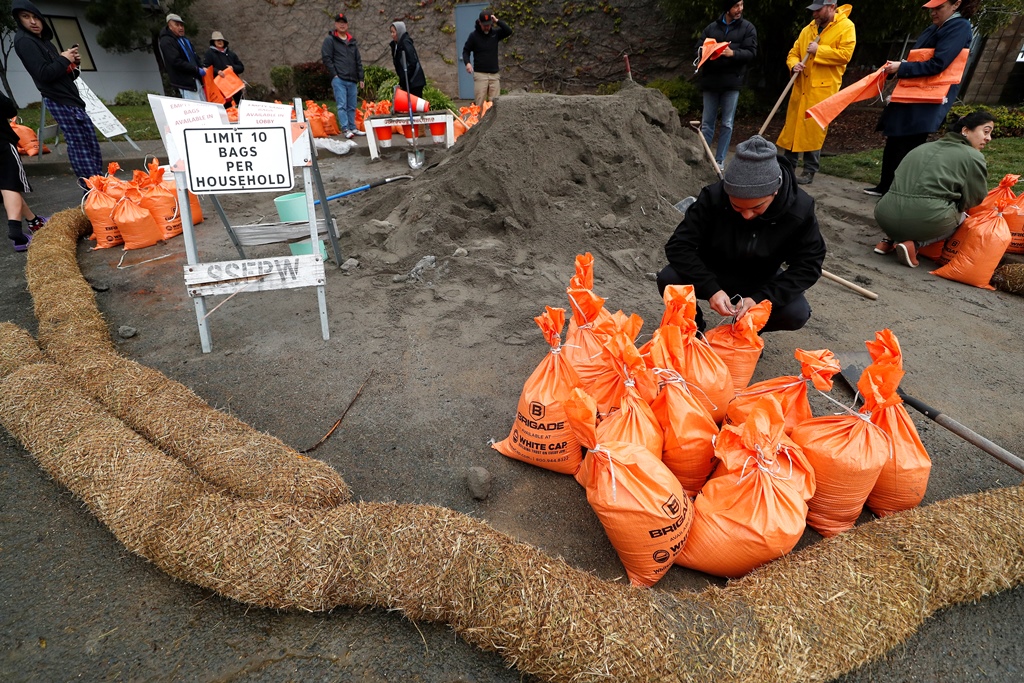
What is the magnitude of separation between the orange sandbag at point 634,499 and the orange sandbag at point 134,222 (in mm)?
5698

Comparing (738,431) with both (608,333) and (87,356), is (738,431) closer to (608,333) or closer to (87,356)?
(608,333)

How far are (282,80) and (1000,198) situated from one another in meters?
16.5

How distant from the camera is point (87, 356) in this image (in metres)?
3.20

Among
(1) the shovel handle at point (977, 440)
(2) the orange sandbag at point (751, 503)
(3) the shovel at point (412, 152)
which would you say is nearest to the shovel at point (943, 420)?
(1) the shovel handle at point (977, 440)

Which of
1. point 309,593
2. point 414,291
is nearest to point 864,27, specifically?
point 414,291

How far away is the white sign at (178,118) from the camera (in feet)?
11.0

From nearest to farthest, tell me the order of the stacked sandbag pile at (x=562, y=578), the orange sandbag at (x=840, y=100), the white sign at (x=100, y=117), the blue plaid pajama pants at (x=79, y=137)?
the stacked sandbag pile at (x=562, y=578)
the orange sandbag at (x=840, y=100)
the blue plaid pajama pants at (x=79, y=137)
the white sign at (x=100, y=117)

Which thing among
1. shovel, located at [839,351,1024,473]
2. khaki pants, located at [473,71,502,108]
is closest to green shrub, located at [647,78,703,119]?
khaki pants, located at [473,71,502,108]

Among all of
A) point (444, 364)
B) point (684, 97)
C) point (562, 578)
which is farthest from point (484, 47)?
point (562, 578)

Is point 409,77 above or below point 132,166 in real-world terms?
above

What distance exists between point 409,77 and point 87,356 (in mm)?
7958

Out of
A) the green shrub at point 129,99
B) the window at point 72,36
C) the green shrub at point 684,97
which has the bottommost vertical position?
the green shrub at point 129,99

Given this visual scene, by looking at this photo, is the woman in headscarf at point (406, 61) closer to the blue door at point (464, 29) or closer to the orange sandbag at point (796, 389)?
the blue door at point (464, 29)

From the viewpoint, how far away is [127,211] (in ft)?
18.3
